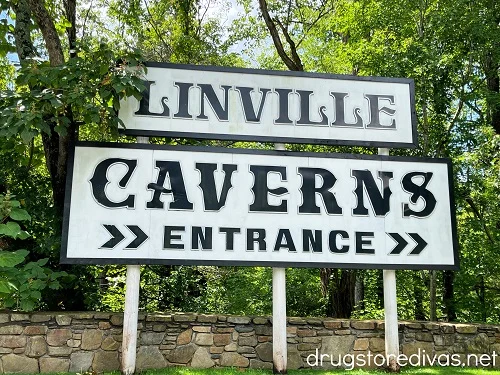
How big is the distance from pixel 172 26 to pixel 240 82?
6.73 metres

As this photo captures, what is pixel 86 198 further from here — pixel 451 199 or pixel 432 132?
pixel 432 132

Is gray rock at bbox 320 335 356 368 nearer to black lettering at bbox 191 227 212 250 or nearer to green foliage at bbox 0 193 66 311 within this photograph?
black lettering at bbox 191 227 212 250

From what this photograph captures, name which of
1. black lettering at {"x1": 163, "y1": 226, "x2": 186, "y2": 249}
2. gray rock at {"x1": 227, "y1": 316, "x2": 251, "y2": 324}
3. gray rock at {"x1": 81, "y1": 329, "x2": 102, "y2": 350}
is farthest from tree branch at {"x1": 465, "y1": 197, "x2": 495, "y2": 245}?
gray rock at {"x1": 81, "y1": 329, "x2": 102, "y2": 350}

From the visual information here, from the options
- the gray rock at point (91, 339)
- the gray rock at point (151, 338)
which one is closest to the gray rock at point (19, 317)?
the gray rock at point (91, 339)

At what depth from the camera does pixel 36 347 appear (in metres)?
5.48

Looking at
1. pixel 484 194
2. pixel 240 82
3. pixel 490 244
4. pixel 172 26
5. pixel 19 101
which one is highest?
pixel 172 26

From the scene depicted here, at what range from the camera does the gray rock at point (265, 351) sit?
5895 mm

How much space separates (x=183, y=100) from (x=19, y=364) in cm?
359

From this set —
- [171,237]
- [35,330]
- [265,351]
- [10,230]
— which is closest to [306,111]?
[171,237]

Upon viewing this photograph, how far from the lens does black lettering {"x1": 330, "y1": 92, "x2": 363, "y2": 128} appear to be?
6129 millimetres

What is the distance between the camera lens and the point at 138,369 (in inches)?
219

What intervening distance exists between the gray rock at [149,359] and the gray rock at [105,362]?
0.25 meters

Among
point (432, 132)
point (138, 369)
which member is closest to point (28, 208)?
point (138, 369)

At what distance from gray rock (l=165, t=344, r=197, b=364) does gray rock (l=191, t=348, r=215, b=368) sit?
54 mm
